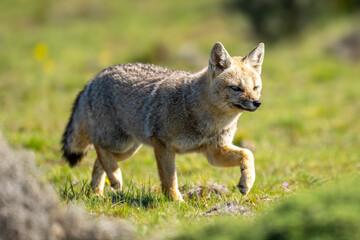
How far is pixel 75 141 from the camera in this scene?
7379 mm

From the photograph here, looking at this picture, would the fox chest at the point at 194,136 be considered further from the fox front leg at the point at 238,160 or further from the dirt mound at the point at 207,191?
the dirt mound at the point at 207,191

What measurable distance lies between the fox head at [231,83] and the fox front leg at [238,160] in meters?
0.48

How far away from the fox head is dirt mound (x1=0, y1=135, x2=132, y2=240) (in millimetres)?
2566

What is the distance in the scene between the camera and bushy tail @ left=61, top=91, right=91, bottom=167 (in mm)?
7379

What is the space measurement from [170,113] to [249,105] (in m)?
0.98

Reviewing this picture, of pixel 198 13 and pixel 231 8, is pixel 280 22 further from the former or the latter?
pixel 198 13

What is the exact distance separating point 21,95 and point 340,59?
10315 millimetres

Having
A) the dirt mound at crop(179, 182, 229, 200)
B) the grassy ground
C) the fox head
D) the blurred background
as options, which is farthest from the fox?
the blurred background

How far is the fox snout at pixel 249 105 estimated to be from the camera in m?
5.70

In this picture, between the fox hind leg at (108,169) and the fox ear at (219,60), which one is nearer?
the fox ear at (219,60)

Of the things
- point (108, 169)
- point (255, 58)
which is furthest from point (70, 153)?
point (255, 58)

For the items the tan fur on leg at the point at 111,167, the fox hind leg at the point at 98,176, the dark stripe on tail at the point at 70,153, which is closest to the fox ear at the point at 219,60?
the tan fur on leg at the point at 111,167

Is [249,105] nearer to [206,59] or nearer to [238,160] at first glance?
[238,160]

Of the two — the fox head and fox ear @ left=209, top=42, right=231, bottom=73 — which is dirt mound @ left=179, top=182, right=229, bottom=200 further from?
fox ear @ left=209, top=42, right=231, bottom=73
